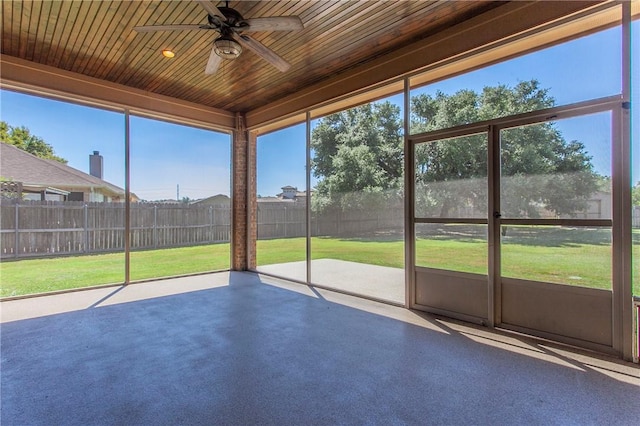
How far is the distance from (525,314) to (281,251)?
4463 mm

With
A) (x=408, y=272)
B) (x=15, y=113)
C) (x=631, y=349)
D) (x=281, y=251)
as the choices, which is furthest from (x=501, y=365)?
(x=15, y=113)

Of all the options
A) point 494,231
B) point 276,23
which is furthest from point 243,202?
point 494,231

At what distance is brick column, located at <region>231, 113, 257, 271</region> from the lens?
253 inches

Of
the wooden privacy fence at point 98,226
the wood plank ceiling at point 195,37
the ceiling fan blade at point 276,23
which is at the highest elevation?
the wood plank ceiling at point 195,37

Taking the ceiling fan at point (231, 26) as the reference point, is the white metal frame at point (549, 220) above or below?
below

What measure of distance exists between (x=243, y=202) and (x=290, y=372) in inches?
183

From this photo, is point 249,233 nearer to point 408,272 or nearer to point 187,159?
point 187,159

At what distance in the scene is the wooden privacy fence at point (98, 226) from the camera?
4.76 meters

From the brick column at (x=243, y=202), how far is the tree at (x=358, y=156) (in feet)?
5.56

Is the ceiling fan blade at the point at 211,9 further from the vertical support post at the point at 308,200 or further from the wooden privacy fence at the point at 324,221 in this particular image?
the wooden privacy fence at the point at 324,221

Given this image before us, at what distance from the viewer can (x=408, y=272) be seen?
3.94 meters

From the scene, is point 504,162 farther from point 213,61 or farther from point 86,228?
point 86,228

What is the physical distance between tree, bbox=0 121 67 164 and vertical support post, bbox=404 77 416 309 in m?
5.46

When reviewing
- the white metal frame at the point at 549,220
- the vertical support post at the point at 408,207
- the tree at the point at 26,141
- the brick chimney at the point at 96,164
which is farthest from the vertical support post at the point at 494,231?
the tree at the point at 26,141
